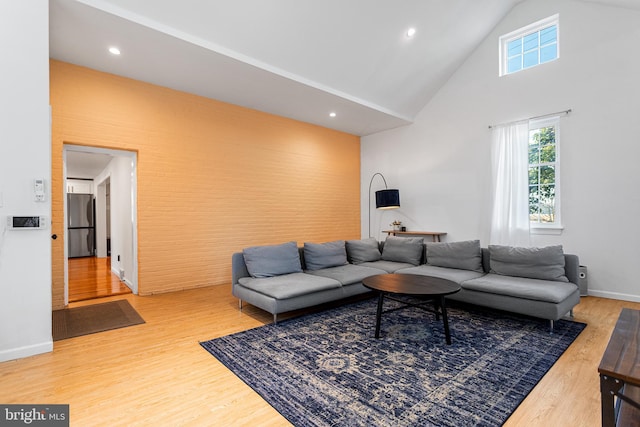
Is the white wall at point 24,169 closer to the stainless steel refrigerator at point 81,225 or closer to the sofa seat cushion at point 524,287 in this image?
the sofa seat cushion at point 524,287

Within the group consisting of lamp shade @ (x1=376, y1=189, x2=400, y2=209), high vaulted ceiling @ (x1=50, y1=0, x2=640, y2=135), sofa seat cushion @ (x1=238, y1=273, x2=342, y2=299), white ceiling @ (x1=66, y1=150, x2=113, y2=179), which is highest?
high vaulted ceiling @ (x1=50, y1=0, x2=640, y2=135)

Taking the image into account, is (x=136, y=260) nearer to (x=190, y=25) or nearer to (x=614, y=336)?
(x=190, y=25)

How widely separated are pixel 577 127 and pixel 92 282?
8210 mm

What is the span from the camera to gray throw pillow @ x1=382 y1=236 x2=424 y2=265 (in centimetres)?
476

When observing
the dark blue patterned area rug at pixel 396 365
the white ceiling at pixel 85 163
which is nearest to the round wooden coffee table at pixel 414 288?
the dark blue patterned area rug at pixel 396 365

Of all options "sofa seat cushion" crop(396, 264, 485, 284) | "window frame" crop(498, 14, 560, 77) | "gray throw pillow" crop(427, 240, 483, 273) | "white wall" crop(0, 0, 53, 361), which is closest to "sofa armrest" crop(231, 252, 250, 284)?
"white wall" crop(0, 0, 53, 361)

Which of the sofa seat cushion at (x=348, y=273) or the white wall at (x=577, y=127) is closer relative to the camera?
the sofa seat cushion at (x=348, y=273)

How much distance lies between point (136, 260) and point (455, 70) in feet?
21.1

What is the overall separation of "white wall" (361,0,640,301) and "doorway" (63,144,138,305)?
5.62 metres

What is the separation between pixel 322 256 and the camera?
4.52 metres

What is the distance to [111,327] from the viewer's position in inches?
128

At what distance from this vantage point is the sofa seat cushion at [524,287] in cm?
308

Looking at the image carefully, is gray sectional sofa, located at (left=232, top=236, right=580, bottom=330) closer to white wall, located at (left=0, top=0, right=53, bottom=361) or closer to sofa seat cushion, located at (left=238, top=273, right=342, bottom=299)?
sofa seat cushion, located at (left=238, top=273, right=342, bottom=299)

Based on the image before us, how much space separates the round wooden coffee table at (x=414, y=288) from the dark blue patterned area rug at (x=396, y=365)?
8.7 inches
